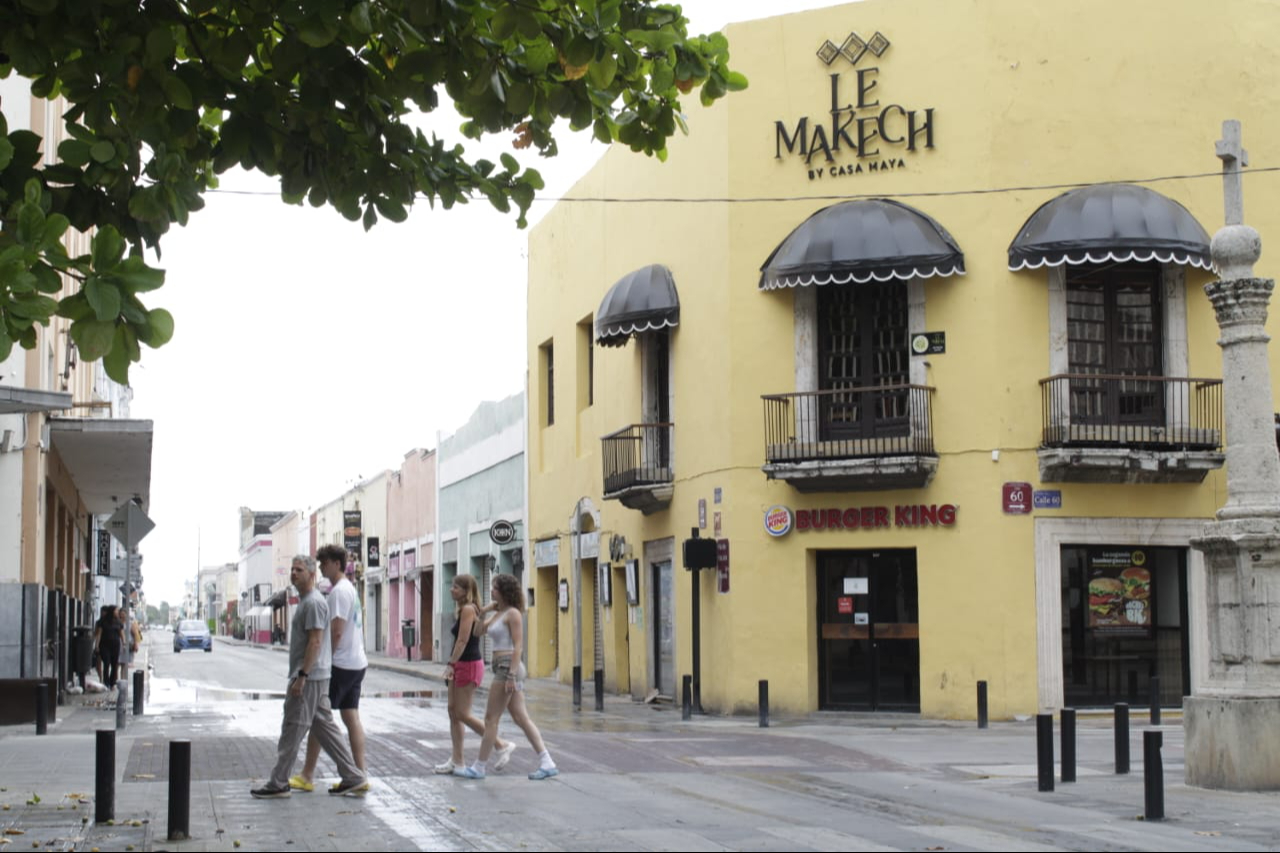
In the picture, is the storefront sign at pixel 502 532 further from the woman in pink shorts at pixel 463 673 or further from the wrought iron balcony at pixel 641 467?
the woman in pink shorts at pixel 463 673

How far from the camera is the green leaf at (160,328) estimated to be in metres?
6.62

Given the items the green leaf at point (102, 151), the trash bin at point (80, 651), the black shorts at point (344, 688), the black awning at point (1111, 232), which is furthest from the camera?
the trash bin at point (80, 651)

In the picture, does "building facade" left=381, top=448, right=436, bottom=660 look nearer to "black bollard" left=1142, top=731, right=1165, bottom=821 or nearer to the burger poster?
the burger poster

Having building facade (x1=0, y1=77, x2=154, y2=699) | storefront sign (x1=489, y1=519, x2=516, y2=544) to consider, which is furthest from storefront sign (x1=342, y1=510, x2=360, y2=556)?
building facade (x1=0, y1=77, x2=154, y2=699)

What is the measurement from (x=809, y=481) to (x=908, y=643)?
2.68 m

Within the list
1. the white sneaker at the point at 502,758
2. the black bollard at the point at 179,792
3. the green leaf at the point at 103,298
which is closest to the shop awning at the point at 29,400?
the white sneaker at the point at 502,758

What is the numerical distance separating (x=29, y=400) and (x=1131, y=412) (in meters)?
14.1

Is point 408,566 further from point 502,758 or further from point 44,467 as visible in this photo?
point 502,758

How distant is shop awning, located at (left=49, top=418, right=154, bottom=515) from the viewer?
23.2 metres

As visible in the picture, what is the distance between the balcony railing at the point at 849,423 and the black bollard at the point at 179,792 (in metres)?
13.0

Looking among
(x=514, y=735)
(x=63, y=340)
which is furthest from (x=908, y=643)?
(x=63, y=340)

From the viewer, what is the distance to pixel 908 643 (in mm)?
21938

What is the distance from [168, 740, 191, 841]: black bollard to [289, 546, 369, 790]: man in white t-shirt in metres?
2.22

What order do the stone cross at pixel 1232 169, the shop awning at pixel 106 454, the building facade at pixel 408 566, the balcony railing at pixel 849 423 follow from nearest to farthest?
the stone cross at pixel 1232 169
the balcony railing at pixel 849 423
the shop awning at pixel 106 454
the building facade at pixel 408 566
